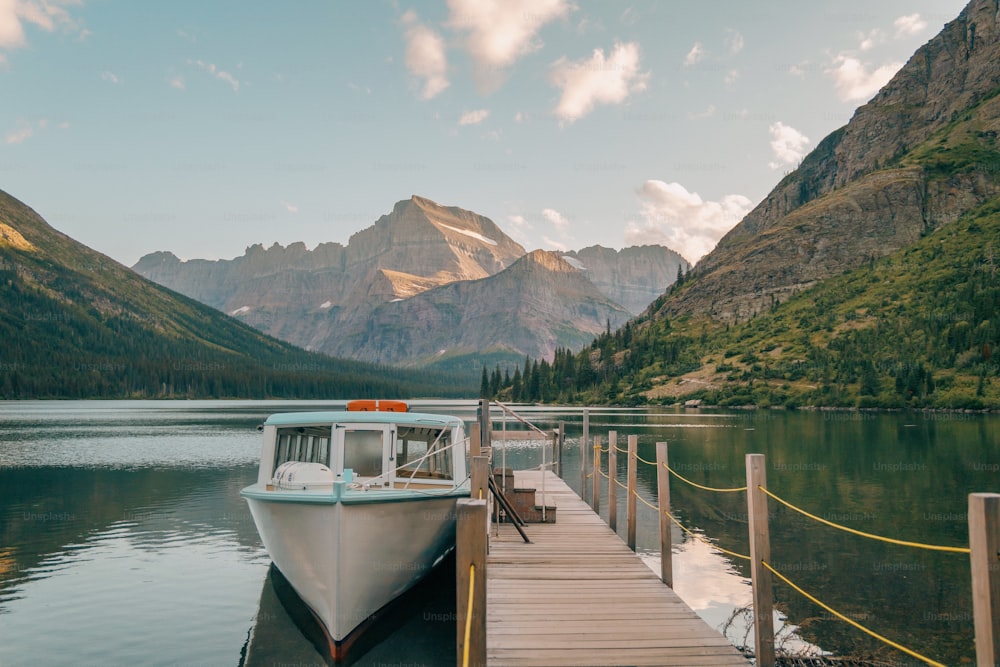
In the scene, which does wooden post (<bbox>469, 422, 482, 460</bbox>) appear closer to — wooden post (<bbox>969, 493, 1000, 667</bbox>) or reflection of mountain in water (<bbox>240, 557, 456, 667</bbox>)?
reflection of mountain in water (<bbox>240, 557, 456, 667</bbox>)

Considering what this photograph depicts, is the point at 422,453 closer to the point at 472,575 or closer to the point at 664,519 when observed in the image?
the point at 664,519

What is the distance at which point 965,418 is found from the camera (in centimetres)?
9469

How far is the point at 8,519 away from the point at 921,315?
159 m

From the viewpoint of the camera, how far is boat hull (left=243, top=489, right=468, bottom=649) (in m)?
14.3

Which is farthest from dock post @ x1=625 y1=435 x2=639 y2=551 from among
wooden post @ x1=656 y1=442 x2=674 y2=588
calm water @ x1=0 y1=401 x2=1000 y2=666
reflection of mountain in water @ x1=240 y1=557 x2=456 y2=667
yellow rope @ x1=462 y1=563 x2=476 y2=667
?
yellow rope @ x1=462 y1=563 x2=476 y2=667

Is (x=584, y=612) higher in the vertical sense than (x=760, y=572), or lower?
lower

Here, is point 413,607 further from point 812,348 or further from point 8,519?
point 812,348

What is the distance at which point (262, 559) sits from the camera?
24922 mm

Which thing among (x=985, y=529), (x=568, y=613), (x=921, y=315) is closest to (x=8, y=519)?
(x=568, y=613)

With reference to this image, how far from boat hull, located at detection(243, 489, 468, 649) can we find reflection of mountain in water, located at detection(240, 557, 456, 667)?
2.72 feet

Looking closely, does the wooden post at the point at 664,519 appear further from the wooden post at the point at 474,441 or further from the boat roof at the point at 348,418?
the boat roof at the point at 348,418

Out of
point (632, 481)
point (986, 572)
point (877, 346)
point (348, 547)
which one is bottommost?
point (348, 547)

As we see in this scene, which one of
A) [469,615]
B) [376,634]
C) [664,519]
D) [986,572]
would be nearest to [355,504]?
[376,634]

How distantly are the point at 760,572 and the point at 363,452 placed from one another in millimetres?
9901
